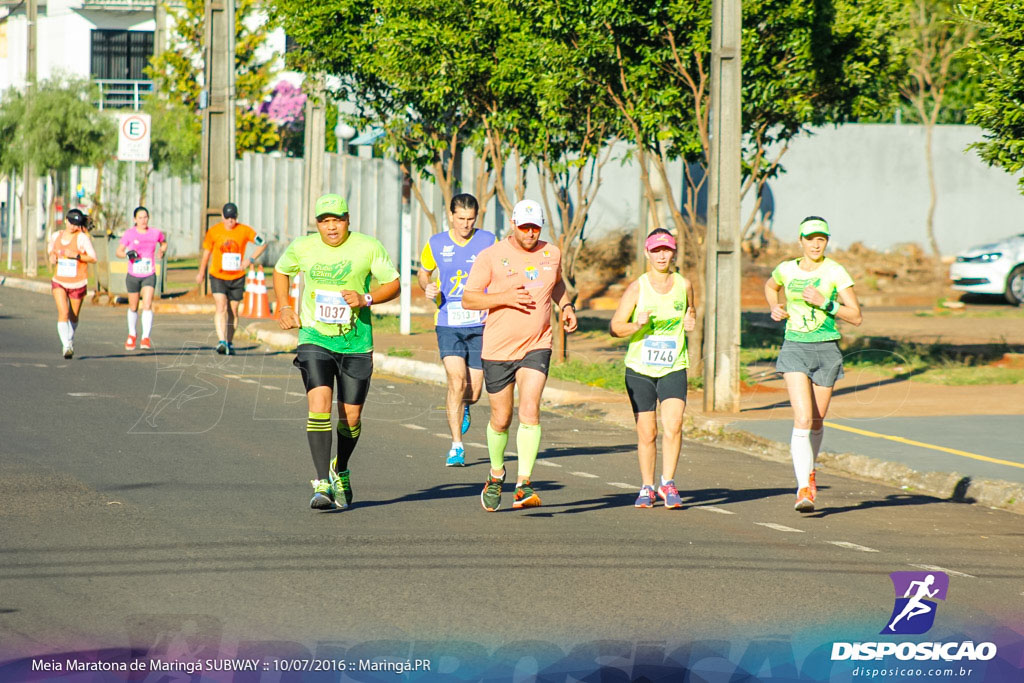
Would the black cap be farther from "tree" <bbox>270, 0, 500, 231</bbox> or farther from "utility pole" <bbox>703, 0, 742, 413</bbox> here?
"utility pole" <bbox>703, 0, 742, 413</bbox>

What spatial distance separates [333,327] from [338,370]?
280 mm

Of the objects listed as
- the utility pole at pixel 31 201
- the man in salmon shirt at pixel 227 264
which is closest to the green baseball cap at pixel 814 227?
the man in salmon shirt at pixel 227 264

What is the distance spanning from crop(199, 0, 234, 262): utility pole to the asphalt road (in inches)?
566

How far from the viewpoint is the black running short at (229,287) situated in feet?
62.1

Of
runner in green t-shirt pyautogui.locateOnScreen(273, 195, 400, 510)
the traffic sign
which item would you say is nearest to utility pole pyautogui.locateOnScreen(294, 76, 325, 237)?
the traffic sign

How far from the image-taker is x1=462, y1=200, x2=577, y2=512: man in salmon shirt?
9.02m

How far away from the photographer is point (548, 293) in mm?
9141

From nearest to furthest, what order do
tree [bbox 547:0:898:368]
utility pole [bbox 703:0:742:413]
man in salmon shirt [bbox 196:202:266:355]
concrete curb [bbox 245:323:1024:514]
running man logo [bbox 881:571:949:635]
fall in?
running man logo [bbox 881:571:949:635] → concrete curb [bbox 245:323:1024:514] → utility pole [bbox 703:0:742:413] → tree [bbox 547:0:898:368] → man in salmon shirt [bbox 196:202:266:355]

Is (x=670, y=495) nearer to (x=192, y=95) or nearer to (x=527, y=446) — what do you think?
(x=527, y=446)

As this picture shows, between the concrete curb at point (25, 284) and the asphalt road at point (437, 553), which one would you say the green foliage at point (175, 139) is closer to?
the concrete curb at point (25, 284)

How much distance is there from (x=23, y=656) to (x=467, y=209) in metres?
5.93

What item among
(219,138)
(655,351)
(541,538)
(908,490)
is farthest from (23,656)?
(219,138)

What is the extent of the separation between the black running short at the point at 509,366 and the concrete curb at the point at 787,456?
10.9ft

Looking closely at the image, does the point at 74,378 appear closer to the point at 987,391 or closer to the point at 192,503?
the point at 192,503
